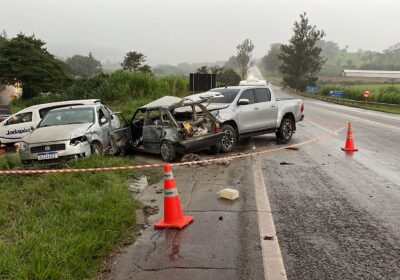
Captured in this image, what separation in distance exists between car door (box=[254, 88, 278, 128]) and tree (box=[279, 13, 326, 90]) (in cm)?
6505

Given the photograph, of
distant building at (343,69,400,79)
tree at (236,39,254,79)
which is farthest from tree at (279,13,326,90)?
distant building at (343,69,400,79)

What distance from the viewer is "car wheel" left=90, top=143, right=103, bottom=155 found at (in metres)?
11.1

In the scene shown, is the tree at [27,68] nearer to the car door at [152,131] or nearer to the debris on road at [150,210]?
the car door at [152,131]

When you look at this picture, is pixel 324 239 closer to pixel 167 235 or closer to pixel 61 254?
pixel 167 235

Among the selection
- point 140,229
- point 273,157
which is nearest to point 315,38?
point 273,157

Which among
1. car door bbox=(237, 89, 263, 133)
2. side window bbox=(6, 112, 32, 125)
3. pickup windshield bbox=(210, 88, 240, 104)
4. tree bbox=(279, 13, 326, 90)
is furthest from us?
tree bbox=(279, 13, 326, 90)

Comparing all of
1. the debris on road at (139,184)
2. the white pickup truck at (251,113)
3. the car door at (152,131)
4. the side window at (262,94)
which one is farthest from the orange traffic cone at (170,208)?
the side window at (262,94)

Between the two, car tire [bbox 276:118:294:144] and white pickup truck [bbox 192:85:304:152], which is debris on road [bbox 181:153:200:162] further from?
car tire [bbox 276:118:294:144]

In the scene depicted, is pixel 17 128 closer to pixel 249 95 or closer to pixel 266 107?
pixel 249 95

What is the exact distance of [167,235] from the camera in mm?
5543

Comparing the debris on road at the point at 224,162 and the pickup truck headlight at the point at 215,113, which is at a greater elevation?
the pickup truck headlight at the point at 215,113

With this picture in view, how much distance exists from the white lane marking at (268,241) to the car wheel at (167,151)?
353 cm

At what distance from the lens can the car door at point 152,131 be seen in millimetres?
11391

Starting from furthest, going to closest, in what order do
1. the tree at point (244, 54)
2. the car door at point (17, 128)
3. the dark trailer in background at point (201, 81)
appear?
the tree at point (244, 54) < the dark trailer in background at point (201, 81) < the car door at point (17, 128)
